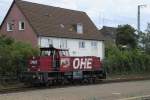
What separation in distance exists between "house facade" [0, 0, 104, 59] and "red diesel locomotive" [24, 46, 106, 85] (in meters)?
21.6

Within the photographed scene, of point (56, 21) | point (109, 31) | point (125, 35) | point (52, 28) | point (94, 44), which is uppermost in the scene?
point (109, 31)

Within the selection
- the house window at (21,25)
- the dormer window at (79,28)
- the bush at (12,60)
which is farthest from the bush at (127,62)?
the house window at (21,25)

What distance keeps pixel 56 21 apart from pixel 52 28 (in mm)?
2741

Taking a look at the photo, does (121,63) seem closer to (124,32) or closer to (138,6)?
(138,6)

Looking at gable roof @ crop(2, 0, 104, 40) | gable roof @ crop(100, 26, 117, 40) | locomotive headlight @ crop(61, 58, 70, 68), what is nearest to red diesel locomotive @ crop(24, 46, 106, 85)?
locomotive headlight @ crop(61, 58, 70, 68)

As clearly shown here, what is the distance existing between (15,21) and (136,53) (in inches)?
722

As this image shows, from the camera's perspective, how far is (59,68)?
37469mm

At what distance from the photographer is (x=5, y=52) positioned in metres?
38.1

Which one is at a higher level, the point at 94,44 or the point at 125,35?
the point at 125,35

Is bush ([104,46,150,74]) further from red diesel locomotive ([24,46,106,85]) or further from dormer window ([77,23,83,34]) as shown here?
dormer window ([77,23,83,34])

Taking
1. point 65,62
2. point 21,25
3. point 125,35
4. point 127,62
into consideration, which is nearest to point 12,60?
point 65,62

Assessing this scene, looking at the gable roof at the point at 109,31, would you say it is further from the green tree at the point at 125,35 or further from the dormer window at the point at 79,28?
the dormer window at the point at 79,28

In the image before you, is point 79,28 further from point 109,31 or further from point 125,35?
point 109,31

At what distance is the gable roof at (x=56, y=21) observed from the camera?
6575 cm
